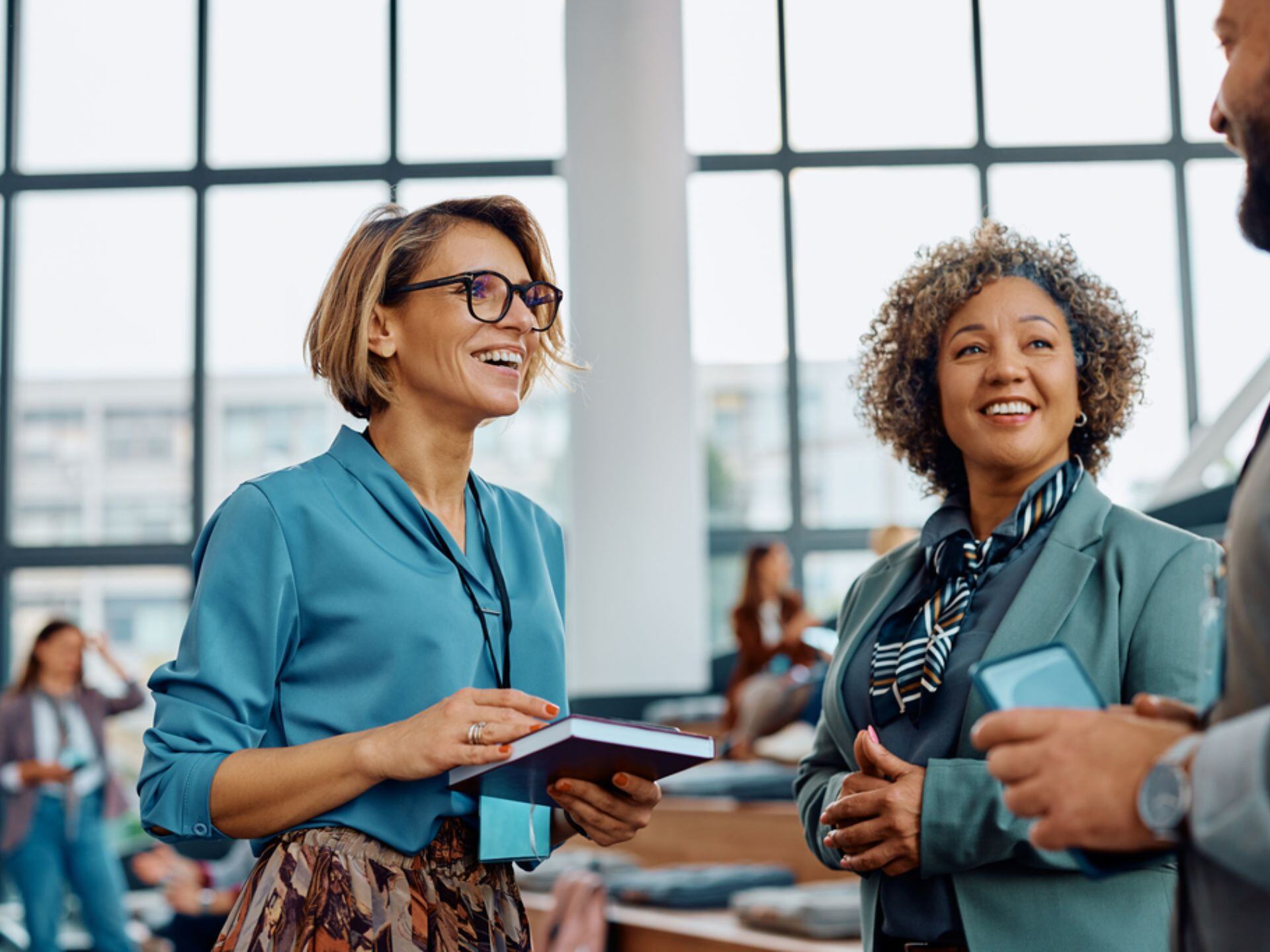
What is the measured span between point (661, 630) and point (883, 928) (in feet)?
19.0

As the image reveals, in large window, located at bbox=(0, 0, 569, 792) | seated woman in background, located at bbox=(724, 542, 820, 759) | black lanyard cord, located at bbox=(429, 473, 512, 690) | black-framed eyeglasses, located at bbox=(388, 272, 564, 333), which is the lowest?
seated woman in background, located at bbox=(724, 542, 820, 759)

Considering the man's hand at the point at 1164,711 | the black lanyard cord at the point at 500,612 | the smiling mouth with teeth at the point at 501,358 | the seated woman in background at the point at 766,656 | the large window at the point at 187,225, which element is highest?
the large window at the point at 187,225

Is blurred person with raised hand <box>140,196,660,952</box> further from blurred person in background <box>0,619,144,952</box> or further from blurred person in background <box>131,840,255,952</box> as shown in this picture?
blurred person in background <box>0,619,144,952</box>

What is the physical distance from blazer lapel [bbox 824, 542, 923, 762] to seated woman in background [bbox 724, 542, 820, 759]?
282 cm

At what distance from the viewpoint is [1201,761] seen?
898 millimetres

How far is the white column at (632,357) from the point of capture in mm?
7305

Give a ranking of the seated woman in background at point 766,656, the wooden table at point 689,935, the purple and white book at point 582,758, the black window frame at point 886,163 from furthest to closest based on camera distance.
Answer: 1. the black window frame at point 886,163
2. the seated woman in background at point 766,656
3. the wooden table at point 689,935
4. the purple and white book at point 582,758

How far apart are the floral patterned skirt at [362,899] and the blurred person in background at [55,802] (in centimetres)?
500

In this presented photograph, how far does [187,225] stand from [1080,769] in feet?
26.5

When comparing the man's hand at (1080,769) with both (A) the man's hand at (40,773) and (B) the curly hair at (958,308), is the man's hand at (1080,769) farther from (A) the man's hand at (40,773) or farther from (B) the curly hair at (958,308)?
(A) the man's hand at (40,773)

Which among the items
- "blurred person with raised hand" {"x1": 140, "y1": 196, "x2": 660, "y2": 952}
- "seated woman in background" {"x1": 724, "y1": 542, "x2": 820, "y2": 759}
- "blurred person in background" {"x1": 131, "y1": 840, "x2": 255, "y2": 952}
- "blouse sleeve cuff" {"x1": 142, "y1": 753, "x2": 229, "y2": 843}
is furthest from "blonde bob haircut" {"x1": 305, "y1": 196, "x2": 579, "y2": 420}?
"blurred person in background" {"x1": 131, "y1": 840, "x2": 255, "y2": 952}

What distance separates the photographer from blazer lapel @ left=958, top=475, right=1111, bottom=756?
1.52m

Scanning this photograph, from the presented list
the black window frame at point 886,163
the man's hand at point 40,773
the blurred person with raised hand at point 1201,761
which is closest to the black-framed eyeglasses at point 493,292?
the blurred person with raised hand at point 1201,761

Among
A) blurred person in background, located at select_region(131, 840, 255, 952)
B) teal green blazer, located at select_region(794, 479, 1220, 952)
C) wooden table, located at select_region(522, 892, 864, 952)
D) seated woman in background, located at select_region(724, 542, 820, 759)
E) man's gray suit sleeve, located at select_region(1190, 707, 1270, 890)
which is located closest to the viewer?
man's gray suit sleeve, located at select_region(1190, 707, 1270, 890)
